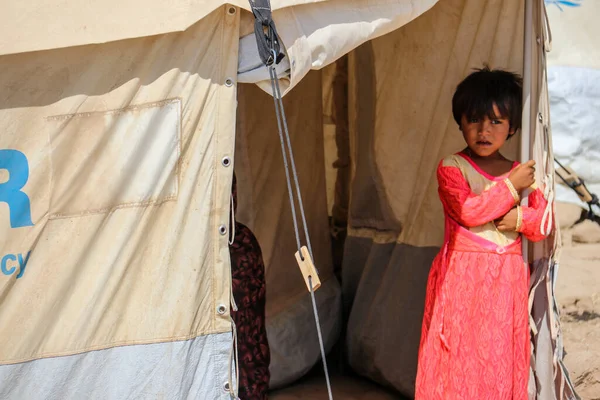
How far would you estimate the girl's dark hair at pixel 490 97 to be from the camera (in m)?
2.79

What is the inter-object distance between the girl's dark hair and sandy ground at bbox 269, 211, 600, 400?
1.41 m

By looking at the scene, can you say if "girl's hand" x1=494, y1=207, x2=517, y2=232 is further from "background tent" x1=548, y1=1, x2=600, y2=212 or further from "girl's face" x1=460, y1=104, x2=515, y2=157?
"background tent" x1=548, y1=1, x2=600, y2=212

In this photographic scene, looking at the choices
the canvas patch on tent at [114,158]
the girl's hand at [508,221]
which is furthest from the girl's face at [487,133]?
the canvas patch on tent at [114,158]

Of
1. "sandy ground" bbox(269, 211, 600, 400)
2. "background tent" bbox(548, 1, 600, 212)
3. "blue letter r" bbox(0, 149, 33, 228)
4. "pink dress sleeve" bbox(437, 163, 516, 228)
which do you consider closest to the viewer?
"blue letter r" bbox(0, 149, 33, 228)

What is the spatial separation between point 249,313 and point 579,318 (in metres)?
1.96

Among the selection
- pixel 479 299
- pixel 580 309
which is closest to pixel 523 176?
pixel 479 299

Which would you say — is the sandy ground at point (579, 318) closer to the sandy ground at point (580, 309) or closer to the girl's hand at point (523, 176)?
the sandy ground at point (580, 309)

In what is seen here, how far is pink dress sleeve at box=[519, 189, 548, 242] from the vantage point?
2.72 m

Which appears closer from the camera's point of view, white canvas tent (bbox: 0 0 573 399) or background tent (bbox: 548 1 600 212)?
white canvas tent (bbox: 0 0 573 399)

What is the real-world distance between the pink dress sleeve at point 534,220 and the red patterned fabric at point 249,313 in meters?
0.92

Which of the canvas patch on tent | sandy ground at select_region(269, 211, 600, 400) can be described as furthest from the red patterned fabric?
sandy ground at select_region(269, 211, 600, 400)

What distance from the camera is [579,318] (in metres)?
4.02

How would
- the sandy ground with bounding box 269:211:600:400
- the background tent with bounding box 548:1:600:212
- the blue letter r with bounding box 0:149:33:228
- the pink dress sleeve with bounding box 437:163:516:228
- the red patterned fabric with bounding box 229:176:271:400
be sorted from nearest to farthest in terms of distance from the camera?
the blue letter r with bounding box 0:149:33:228 < the pink dress sleeve with bounding box 437:163:516:228 < the red patterned fabric with bounding box 229:176:271:400 < the sandy ground with bounding box 269:211:600:400 < the background tent with bounding box 548:1:600:212

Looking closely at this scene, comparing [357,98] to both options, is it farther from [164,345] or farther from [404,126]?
[164,345]
